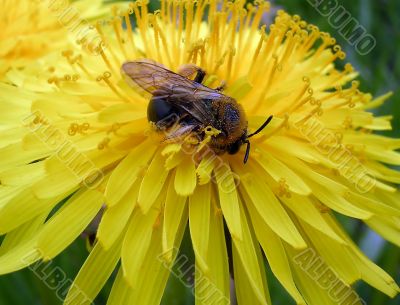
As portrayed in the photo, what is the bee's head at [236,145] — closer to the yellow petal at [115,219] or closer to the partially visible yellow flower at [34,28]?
the yellow petal at [115,219]

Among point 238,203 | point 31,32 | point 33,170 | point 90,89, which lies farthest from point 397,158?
point 31,32

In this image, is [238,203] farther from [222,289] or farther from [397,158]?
[397,158]

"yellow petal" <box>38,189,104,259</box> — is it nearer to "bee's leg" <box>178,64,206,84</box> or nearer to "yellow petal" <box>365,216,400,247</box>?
"bee's leg" <box>178,64,206,84</box>

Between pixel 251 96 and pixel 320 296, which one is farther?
pixel 251 96

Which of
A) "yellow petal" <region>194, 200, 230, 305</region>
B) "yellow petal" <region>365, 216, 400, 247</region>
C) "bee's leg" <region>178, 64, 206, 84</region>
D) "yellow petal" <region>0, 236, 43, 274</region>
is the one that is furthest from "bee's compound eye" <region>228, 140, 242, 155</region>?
"yellow petal" <region>0, 236, 43, 274</region>

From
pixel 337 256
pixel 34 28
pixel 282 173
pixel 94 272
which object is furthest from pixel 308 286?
pixel 34 28

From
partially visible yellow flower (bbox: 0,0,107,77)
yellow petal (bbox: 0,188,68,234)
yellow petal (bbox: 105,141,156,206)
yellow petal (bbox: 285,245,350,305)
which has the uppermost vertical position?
partially visible yellow flower (bbox: 0,0,107,77)
